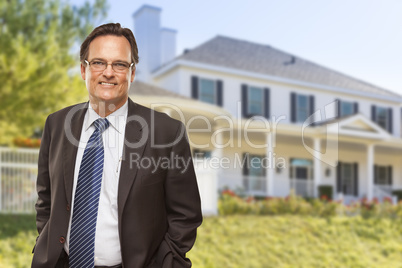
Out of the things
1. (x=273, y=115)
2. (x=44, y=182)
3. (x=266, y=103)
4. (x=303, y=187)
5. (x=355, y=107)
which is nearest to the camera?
(x=44, y=182)

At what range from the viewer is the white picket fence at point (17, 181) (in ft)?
36.3

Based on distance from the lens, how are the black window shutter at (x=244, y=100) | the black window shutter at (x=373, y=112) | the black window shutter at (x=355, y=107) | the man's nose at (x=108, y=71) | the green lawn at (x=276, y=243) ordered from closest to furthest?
the man's nose at (x=108, y=71), the green lawn at (x=276, y=243), the black window shutter at (x=244, y=100), the black window shutter at (x=355, y=107), the black window shutter at (x=373, y=112)

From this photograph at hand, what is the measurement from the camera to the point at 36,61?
1061 cm

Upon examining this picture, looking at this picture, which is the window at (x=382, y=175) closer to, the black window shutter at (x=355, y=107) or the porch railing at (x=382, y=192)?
the porch railing at (x=382, y=192)

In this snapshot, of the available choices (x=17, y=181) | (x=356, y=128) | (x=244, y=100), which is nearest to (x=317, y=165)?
(x=356, y=128)

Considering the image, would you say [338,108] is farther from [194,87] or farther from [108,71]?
[108,71]

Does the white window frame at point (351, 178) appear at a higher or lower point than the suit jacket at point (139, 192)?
lower

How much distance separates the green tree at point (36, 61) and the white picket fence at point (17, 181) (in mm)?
631

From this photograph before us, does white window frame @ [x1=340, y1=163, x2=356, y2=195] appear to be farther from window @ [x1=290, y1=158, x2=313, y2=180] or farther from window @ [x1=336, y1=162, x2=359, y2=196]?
window @ [x1=290, y1=158, x2=313, y2=180]

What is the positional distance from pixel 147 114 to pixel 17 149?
960 cm

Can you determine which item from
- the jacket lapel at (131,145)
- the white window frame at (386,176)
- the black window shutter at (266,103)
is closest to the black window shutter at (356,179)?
the white window frame at (386,176)

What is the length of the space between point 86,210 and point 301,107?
67.5 feet

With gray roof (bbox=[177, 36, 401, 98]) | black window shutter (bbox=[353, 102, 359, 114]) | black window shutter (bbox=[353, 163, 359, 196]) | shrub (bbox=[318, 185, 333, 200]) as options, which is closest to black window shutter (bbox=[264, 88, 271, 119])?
gray roof (bbox=[177, 36, 401, 98])

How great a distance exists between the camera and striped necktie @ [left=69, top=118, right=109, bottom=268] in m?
2.41
